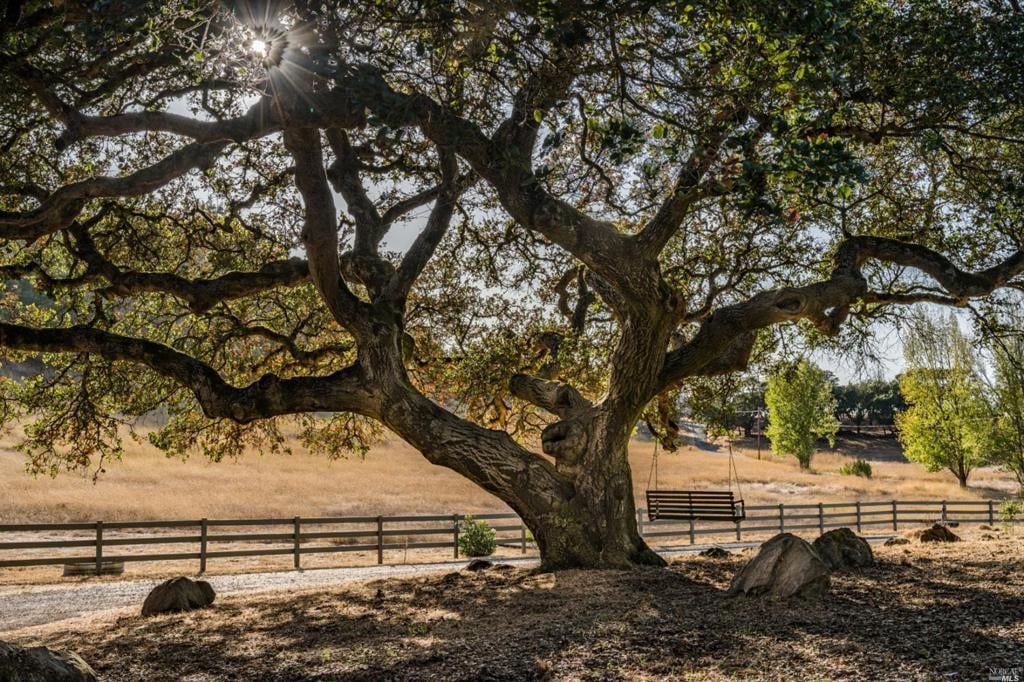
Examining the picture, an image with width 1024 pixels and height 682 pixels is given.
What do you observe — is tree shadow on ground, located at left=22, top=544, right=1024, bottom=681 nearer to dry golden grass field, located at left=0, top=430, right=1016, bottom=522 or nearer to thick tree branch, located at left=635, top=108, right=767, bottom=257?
thick tree branch, located at left=635, top=108, right=767, bottom=257

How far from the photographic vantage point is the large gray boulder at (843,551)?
11.2 meters

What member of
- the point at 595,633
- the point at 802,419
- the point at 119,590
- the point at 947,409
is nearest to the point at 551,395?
the point at 595,633

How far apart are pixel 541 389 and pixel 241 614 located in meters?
5.78

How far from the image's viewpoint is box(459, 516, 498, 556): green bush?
2367 cm

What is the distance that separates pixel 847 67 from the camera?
31.2 feet

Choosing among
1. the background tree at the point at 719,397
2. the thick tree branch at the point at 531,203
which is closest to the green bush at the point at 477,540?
the background tree at the point at 719,397

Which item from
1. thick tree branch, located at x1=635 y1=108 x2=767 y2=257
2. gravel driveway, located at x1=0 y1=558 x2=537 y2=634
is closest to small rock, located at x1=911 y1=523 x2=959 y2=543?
thick tree branch, located at x1=635 y1=108 x2=767 y2=257

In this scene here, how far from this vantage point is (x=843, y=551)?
1159cm

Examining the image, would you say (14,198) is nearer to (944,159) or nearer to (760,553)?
(760,553)

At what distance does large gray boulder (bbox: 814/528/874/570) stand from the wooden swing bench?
20.1 feet

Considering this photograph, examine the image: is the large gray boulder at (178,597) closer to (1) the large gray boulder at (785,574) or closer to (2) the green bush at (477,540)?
(1) the large gray boulder at (785,574)

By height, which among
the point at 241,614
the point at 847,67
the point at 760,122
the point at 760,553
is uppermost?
the point at 847,67

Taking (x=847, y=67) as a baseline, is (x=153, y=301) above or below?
below

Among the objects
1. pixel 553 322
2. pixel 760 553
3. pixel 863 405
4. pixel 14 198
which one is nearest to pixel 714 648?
pixel 760 553
